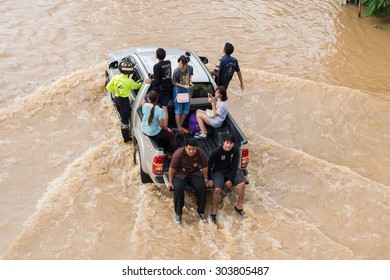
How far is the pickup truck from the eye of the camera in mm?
6898

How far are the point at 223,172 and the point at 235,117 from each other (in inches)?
131

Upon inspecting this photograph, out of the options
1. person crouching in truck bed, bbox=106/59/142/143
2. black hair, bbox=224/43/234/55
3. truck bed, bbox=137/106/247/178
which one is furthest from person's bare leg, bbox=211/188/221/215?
black hair, bbox=224/43/234/55

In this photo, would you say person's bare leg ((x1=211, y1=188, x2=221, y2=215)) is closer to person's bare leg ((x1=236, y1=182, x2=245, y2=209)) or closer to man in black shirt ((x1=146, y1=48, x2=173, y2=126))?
person's bare leg ((x1=236, y1=182, x2=245, y2=209))

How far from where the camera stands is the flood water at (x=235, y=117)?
21.7 feet

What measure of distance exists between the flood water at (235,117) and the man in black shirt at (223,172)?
16.8 inches

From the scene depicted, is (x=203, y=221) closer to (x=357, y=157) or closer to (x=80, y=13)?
(x=357, y=157)

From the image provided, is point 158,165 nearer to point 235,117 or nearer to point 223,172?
point 223,172

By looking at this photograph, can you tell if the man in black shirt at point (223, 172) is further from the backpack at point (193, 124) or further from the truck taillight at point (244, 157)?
the backpack at point (193, 124)

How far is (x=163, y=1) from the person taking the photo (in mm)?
16031

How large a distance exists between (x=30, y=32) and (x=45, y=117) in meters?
5.17

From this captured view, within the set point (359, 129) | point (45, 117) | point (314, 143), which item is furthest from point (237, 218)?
point (45, 117)

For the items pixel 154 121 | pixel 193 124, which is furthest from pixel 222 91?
pixel 154 121

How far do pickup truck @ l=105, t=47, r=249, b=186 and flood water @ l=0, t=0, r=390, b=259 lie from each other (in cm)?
57

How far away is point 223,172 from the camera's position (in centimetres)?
681
